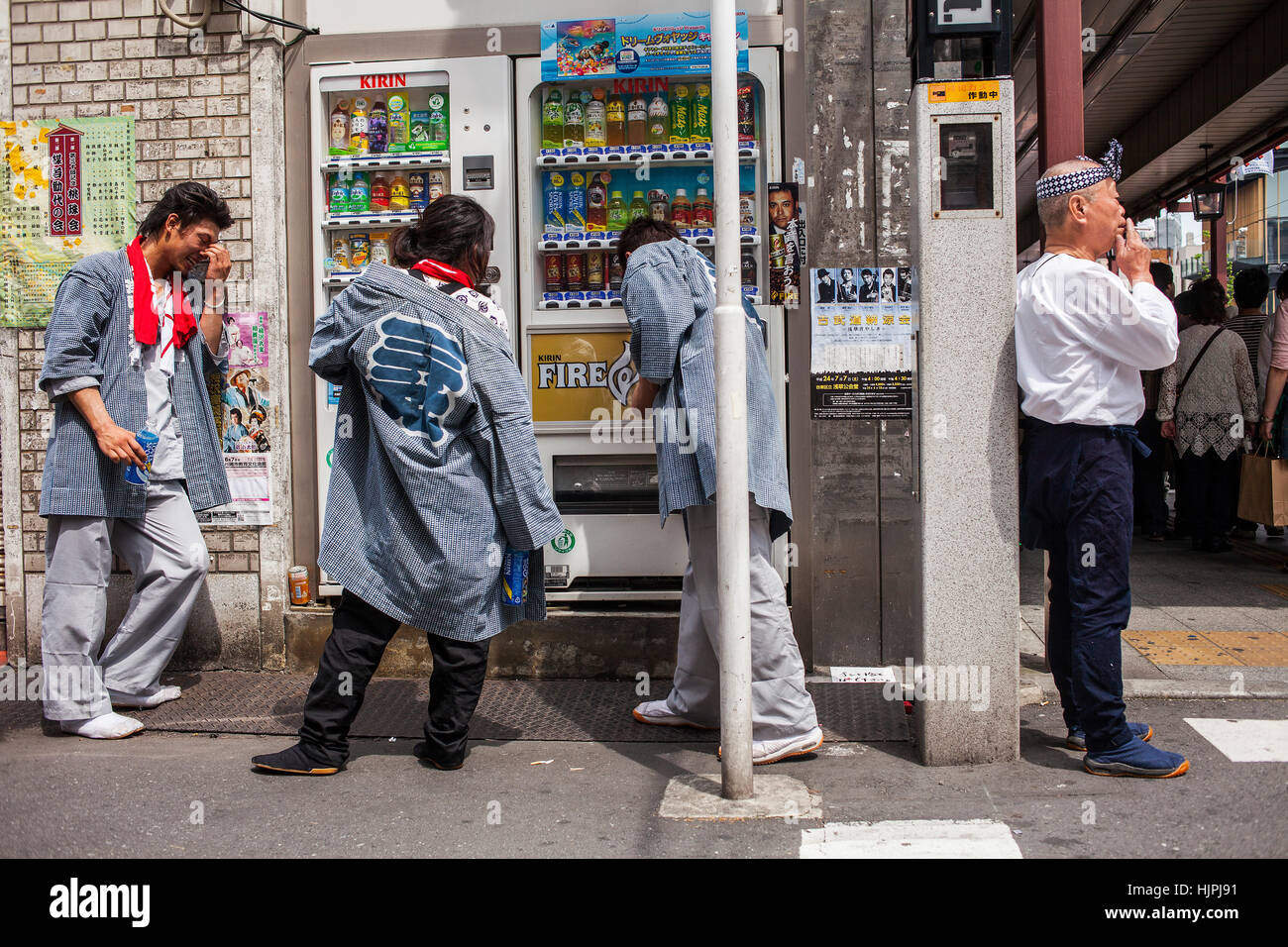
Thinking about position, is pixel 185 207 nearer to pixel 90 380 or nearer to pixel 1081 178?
pixel 90 380

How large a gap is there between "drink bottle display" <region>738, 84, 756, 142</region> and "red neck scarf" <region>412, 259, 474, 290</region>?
1.77 meters

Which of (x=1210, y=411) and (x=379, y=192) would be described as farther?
(x=1210, y=411)

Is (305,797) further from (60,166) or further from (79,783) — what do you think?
(60,166)

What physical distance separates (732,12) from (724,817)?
2.40 m

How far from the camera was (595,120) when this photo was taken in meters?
5.25

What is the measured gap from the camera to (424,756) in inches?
158

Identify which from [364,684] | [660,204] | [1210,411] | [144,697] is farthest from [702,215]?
[1210,411]

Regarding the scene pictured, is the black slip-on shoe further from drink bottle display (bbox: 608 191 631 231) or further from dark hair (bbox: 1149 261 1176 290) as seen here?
dark hair (bbox: 1149 261 1176 290)

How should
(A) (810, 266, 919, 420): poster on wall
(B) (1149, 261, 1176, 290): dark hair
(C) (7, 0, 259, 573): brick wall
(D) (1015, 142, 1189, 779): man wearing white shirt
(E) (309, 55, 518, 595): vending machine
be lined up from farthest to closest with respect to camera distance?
(B) (1149, 261, 1176, 290): dark hair → (C) (7, 0, 259, 573): brick wall → (E) (309, 55, 518, 595): vending machine → (A) (810, 266, 919, 420): poster on wall → (D) (1015, 142, 1189, 779): man wearing white shirt

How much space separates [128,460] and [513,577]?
1.64 m

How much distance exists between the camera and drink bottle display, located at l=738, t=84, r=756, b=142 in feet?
16.6

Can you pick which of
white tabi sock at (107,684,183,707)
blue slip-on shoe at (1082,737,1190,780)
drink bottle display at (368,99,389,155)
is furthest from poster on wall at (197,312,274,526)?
blue slip-on shoe at (1082,737,1190,780)

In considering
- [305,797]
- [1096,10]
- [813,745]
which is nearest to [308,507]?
[305,797]

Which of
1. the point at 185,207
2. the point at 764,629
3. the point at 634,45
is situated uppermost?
the point at 634,45
